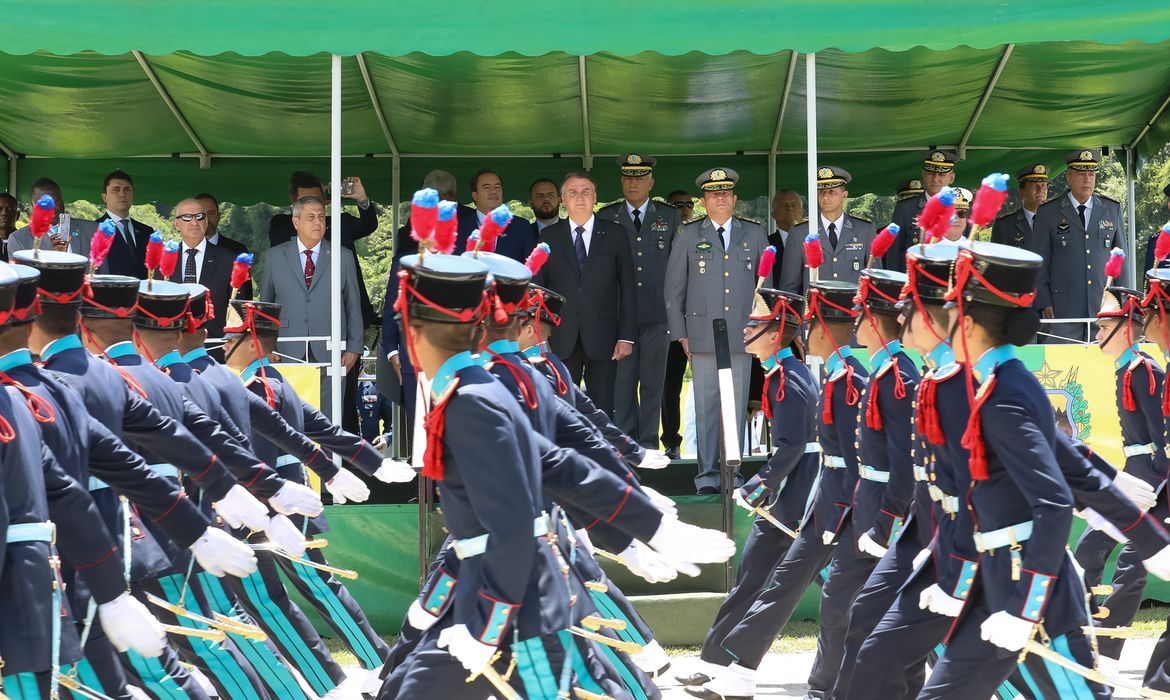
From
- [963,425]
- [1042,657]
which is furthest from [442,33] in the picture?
[1042,657]

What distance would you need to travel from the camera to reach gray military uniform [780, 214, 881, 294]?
31.7 ft

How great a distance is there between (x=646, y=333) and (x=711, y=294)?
72 centimetres

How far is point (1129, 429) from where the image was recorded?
7.92 m

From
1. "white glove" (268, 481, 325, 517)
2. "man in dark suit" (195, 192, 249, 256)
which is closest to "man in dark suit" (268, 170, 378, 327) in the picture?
"man in dark suit" (195, 192, 249, 256)

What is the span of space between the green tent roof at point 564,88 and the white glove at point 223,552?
165 inches

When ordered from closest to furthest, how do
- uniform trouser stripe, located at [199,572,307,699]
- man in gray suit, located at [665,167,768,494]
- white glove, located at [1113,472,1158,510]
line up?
white glove, located at [1113,472,1158,510] < uniform trouser stripe, located at [199,572,307,699] < man in gray suit, located at [665,167,768,494]

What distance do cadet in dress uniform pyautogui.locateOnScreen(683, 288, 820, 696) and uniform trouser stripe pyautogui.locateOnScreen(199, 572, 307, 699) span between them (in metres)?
2.07

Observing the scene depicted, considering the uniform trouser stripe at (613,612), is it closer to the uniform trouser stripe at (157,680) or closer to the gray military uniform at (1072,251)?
the uniform trouser stripe at (157,680)

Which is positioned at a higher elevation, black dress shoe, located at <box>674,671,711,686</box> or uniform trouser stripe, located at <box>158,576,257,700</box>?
uniform trouser stripe, located at <box>158,576,257,700</box>

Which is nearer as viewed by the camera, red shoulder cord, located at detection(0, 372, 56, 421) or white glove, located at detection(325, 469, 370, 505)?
red shoulder cord, located at detection(0, 372, 56, 421)

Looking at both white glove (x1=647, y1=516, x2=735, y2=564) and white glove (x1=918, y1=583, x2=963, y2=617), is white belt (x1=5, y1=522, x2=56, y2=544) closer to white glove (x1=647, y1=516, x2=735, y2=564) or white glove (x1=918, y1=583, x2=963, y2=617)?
white glove (x1=647, y1=516, x2=735, y2=564)

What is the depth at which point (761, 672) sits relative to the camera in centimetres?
803

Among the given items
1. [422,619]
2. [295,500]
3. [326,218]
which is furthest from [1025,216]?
[422,619]

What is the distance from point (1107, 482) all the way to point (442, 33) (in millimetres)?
4886
